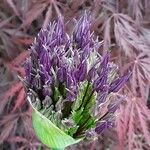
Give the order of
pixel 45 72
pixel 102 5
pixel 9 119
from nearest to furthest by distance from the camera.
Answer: pixel 45 72 → pixel 102 5 → pixel 9 119

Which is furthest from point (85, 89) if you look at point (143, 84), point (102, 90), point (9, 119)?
point (9, 119)

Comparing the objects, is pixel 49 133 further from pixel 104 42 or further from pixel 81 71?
pixel 104 42

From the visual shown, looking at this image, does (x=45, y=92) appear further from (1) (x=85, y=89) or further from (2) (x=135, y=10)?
(2) (x=135, y=10)

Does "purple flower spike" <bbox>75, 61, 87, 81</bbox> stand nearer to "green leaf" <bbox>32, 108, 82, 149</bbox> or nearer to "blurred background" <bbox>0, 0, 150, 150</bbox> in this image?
"green leaf" <bbox>32, 108, 82, 149</bbox>

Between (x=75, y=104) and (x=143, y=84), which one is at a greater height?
(x=75, y=104)

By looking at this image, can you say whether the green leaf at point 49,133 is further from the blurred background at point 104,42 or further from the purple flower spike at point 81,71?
the blurred background at point 104,42

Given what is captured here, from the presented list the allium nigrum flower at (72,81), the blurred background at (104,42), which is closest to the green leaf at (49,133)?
the allium nigrum flower at (72,81)

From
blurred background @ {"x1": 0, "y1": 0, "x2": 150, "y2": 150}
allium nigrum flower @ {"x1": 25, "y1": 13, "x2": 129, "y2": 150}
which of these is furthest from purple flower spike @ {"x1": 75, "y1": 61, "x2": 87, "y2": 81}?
blurred background @ {"x1": 0, "y1": 0, "x2": 150, "y2": 150}
